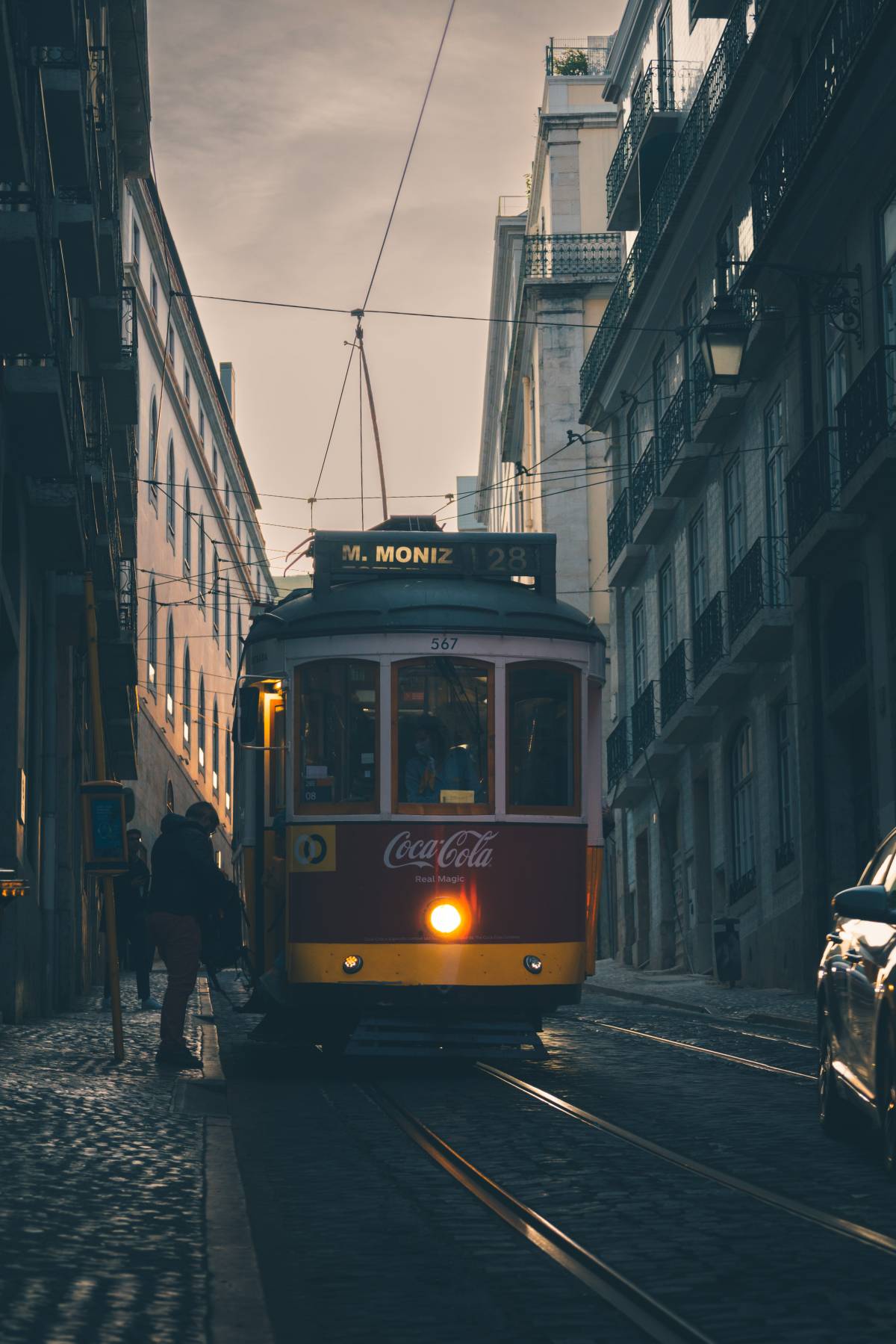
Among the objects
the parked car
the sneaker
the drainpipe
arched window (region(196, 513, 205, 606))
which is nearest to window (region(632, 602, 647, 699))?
the drainpipe

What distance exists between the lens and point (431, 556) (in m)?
13.1

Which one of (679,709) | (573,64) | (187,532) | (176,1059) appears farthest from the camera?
(187,532)

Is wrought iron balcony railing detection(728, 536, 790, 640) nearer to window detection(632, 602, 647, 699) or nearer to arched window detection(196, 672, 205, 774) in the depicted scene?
window detection(632, 602, 647, 699)

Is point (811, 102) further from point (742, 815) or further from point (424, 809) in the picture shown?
point (424, 809)

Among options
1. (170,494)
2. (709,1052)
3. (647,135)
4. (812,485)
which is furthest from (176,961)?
(170,494)

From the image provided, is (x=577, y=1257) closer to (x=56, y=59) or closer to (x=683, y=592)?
(x=56, y=59)

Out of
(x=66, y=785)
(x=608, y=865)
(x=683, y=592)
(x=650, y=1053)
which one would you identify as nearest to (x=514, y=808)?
(x=650, y=1053)

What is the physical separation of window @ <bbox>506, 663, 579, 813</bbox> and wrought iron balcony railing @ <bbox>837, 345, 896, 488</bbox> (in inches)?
291

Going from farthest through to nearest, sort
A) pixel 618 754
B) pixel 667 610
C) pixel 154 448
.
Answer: pixel 154 448 → pixel 618 754 → pixel 667 610

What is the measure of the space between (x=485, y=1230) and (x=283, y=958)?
5.92 meters

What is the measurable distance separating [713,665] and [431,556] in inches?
605

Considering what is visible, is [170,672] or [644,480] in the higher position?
[644,480]

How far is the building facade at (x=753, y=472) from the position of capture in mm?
20875

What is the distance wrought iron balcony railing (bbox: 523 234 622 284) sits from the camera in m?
47.2
